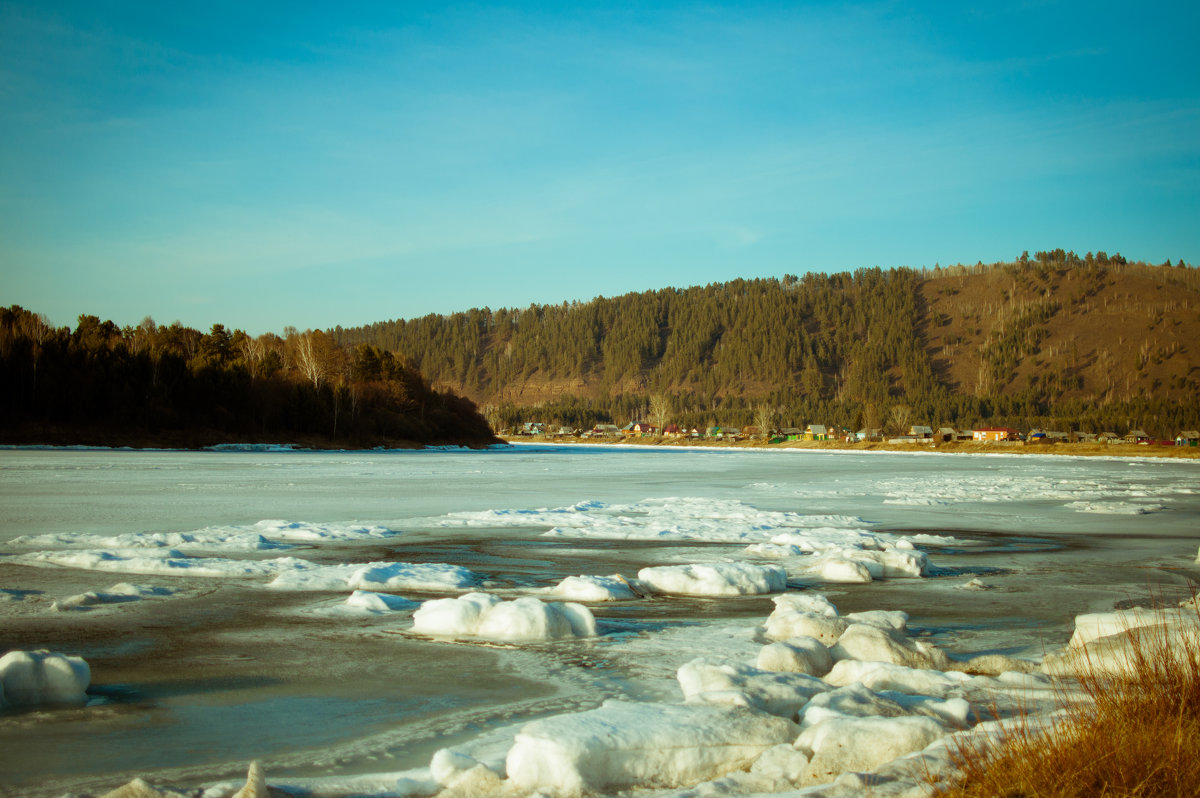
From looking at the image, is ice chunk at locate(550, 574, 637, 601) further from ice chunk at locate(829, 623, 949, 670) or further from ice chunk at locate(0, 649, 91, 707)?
ice chunk at locate(0, 649, 91, 707)

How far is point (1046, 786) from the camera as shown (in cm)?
335

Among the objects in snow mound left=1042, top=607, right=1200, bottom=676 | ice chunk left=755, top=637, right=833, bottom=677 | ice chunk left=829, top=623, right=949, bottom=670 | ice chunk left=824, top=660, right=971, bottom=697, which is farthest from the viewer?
ice chunk left=829, top=623, right=949, bottom=670

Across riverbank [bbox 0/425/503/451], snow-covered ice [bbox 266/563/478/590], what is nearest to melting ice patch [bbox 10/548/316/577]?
snow-covered ice [bbox 266/563/478/590]

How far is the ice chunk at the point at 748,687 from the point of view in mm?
5355

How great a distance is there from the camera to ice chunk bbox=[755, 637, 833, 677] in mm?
6289

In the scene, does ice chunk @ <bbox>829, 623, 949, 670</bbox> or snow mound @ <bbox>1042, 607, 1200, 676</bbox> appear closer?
snow mound @ <bbox>1042, 607, 1200, 676</bbox>

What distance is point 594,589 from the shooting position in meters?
9.40

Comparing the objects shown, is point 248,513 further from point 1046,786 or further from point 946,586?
point 1046,786

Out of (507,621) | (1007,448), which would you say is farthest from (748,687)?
(1007,448)

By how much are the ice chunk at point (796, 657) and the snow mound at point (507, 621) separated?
1.85 metres

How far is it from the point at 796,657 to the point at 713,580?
3656 mm

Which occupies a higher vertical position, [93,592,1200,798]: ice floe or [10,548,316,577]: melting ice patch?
[93,592,1200,798]: ice floe

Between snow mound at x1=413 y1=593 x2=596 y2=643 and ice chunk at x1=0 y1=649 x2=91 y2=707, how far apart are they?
2807 mm

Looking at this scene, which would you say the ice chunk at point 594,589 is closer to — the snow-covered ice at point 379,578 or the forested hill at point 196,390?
the snow-covered ice at point 379,578
